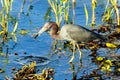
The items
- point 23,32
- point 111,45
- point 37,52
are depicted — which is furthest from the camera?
point 23,32

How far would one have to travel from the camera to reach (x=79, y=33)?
8125mm

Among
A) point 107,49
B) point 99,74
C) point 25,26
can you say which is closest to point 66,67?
point 99,74

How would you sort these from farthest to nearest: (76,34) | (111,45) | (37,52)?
(111,45), (37,52), (76,34)

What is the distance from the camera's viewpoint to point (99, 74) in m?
7.22

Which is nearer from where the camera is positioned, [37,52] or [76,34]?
[76,34]

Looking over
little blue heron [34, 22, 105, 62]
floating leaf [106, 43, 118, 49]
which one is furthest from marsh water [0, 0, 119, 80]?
little blue heron [34, 22, 105, 62]

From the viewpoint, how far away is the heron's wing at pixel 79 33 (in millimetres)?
8094

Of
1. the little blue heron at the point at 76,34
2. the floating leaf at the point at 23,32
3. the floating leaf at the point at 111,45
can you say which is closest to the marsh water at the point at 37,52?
the floating leaf at the point at 23,32

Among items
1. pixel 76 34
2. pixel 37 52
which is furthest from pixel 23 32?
pixel 76 34

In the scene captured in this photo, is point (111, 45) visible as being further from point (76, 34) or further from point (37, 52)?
point (37, 52)

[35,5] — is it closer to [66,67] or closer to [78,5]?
[78,5]

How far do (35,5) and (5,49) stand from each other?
3037 mm

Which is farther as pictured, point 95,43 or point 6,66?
point 95,43

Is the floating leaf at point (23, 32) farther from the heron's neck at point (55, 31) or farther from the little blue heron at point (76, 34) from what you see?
the little blue heron at point (76, 34)
